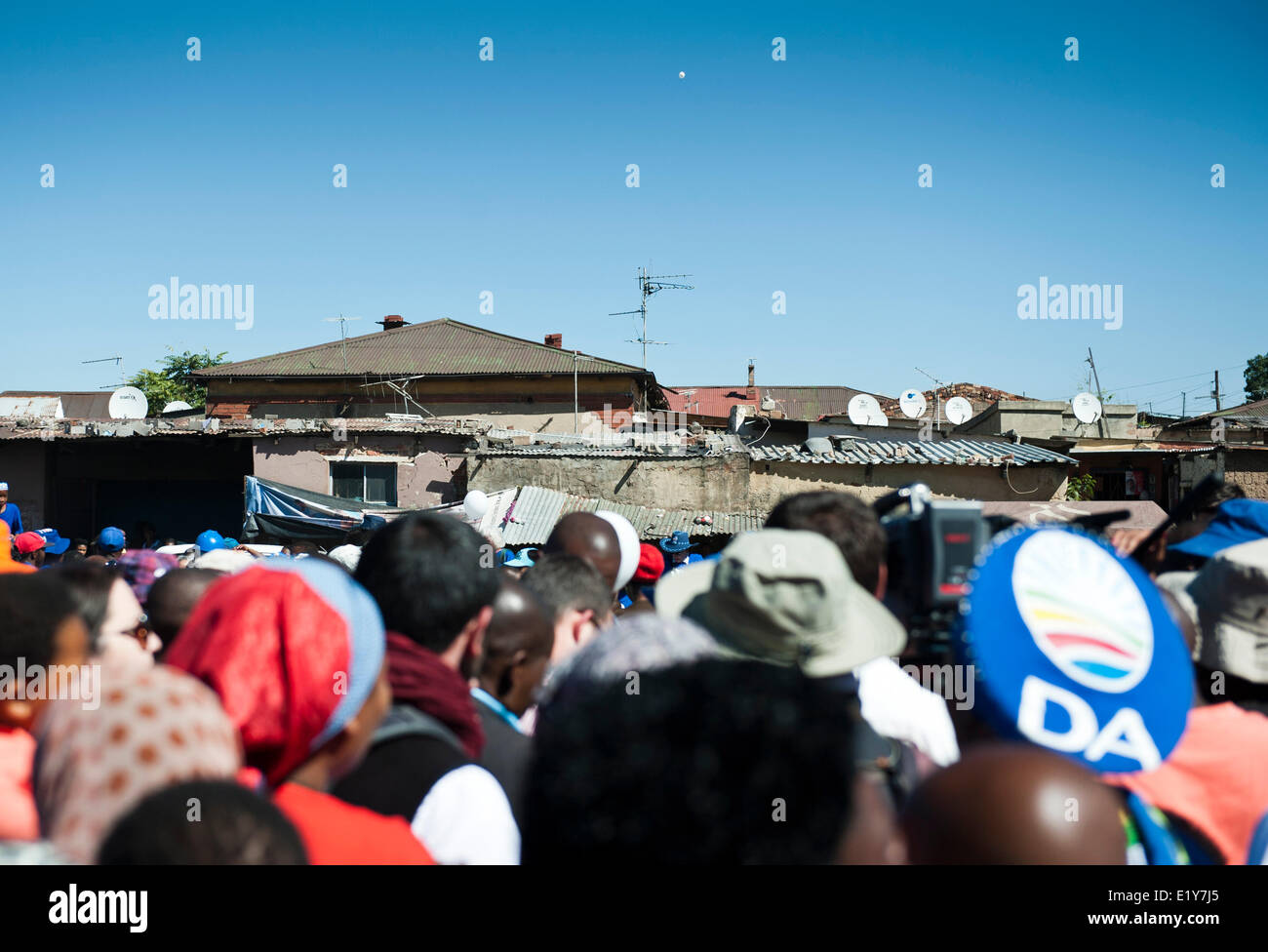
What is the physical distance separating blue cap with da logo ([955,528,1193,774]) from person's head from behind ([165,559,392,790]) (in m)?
1.13

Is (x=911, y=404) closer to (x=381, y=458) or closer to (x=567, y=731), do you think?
(x=381, y=458)

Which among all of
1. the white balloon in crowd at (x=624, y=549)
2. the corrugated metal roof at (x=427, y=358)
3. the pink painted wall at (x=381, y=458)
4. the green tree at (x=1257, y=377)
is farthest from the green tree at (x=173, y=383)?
the green tree at (x=1257, y=377)

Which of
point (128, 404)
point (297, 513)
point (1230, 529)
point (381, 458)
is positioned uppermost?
point (128, 404)

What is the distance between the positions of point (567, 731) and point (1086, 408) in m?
20.2

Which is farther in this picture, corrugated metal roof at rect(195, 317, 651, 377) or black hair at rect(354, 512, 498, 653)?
corrugated metal roof at rect(195, 317, 651, 377)

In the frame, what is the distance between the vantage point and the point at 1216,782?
5.05ft

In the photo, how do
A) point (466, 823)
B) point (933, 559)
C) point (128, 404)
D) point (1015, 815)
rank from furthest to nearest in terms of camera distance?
point (128, 404)
point (933, 559)
point (466, 823)
point (1015, 815)

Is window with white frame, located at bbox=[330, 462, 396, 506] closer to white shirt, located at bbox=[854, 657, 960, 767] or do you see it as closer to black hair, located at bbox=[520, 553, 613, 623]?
black hair, located at bbox=[520, 553, 613, 623]

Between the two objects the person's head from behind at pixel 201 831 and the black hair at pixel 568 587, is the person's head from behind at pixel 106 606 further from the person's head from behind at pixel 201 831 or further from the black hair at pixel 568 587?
the person's head from behind at pixel 201 831

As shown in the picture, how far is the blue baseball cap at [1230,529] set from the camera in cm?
288

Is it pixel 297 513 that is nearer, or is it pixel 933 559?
pixel 933 559

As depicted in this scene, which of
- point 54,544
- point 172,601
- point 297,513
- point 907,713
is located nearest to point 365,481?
point 297,513

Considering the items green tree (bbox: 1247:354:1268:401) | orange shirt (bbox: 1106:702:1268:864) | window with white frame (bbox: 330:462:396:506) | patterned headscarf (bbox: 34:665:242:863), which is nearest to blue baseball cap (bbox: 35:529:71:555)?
window with white frame (bbox: 330:462:396:506)

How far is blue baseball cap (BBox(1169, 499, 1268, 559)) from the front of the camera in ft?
9.46
